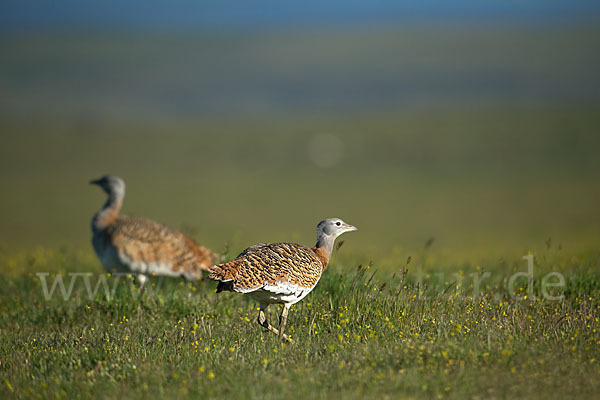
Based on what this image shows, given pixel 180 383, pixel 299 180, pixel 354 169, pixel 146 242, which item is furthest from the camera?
pixel 354 169

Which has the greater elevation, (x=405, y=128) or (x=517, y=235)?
(x=405, y=128)

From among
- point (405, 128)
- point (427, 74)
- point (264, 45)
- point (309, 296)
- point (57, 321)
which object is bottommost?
point (57, 321)

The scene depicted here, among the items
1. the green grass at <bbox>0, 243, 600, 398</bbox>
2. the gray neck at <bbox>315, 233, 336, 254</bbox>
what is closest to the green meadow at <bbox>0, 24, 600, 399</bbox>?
the green grass at <bbox>0, 243, 600, 398</bbox>

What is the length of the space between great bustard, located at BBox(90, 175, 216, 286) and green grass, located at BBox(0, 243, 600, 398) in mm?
1555

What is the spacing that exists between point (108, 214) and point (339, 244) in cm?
523

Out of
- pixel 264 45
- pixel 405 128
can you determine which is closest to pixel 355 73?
pixel 264 45

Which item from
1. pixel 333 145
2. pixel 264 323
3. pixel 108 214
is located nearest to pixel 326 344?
pixel 264 323

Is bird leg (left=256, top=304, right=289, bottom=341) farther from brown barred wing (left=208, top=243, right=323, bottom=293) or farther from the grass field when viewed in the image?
brown barred wing (left=208, top=243, right=323, bottom=293)

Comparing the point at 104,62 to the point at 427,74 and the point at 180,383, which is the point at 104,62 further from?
the point at 180,383

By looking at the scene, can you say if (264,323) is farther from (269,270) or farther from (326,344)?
(326,344)

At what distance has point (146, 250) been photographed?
1125cm

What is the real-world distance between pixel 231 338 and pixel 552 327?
3308 millimetres

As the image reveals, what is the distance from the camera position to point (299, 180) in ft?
145

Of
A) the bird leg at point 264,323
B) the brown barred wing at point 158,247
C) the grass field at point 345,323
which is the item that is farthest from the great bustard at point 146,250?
the bird leg at point 264,323
